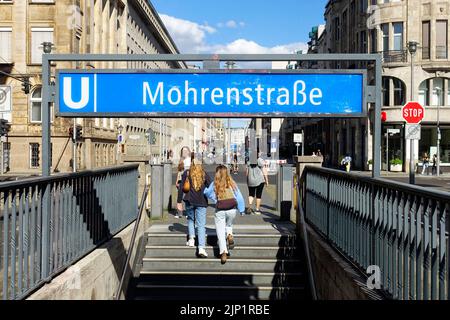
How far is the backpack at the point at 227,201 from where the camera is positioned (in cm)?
816

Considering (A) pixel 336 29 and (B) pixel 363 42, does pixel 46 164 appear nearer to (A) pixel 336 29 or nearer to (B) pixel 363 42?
(B) pixel 363 42

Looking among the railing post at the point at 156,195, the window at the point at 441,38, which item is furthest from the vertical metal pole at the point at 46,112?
the window at the point at 441,38

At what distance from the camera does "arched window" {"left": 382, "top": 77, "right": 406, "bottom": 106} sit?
1672 inches

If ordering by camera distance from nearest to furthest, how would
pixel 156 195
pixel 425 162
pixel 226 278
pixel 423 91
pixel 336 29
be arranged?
pixel 226 278 < pixel 156 195 < pixel 425 162 < pixel 423 91 < pixel 336 29

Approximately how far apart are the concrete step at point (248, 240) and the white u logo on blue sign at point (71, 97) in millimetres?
3991

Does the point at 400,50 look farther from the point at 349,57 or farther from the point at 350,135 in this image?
the point at 349,57

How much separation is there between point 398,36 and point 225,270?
40.0m

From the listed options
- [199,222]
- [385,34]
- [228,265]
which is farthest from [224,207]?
[385,34]

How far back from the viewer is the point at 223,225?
26.5ft

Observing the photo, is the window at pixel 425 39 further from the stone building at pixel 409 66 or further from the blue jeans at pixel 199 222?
the blue jeans at pixel 199 222

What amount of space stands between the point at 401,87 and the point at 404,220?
4130 cm
